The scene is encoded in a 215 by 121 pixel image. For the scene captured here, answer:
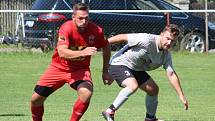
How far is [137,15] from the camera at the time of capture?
19.1 m

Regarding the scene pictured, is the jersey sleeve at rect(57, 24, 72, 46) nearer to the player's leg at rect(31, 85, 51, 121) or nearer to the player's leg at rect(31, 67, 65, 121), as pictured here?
the player's leg at rect(31, 67, 65, 121)

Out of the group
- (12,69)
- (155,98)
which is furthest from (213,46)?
(155,98)

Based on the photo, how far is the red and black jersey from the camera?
8.09 metres

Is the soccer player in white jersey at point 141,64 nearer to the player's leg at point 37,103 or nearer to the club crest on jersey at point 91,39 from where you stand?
the club crest on jersey at point 91,39

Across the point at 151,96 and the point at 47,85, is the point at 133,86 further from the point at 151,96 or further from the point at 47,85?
the point at 47,85

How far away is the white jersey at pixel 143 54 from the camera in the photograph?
912 centimetres

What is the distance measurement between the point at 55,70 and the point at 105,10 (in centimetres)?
1045

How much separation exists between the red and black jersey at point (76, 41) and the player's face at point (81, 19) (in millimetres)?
112

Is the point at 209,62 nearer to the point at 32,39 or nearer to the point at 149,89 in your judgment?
the point at 32,39

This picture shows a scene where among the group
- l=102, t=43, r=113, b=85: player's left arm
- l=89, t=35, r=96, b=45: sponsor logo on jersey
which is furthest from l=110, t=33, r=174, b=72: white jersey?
l=89, t=35, r=96, b=45: sponsor logo on jersey

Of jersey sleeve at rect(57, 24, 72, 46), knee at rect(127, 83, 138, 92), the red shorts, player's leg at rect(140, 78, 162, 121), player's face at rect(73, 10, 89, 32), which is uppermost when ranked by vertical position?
player's face at rect(73, 10, 89, 32)

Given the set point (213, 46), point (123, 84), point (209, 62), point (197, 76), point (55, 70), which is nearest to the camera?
point (55, 70)

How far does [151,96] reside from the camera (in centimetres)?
944

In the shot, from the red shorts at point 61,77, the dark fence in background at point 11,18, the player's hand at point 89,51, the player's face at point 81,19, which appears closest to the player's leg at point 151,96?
the red shorts at point 61,77
